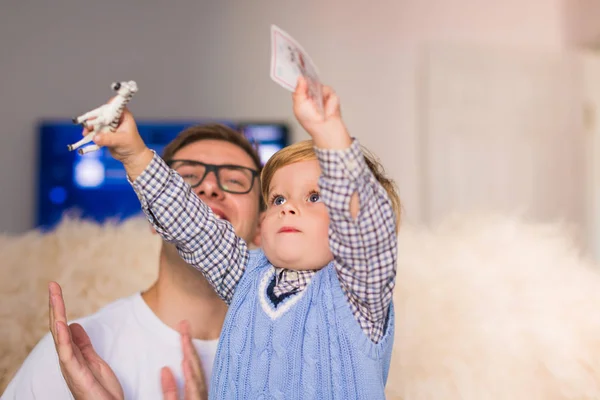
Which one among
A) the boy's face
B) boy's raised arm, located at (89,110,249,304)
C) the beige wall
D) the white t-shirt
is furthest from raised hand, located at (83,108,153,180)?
the beige wall

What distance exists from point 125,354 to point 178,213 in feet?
1.51

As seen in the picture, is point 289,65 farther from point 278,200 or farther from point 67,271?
point 67,271

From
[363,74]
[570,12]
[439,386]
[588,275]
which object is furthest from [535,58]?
[439,386]

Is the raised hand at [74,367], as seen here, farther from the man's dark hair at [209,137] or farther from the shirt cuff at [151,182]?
the man's dark hair at [209,137]

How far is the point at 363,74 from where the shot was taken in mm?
3316

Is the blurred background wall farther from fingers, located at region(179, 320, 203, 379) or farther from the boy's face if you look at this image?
the boy's face

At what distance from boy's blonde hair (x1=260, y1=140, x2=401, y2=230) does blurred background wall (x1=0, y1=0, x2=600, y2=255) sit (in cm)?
231

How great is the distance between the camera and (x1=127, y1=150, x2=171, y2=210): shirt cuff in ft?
2.44

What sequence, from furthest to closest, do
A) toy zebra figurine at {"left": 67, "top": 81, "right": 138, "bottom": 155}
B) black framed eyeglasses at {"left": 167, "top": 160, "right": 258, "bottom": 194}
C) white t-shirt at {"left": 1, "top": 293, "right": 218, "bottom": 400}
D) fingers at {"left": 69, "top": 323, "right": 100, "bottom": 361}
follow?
black framed eyeglasses at {"left": 167, "top": 160, "right": 258, "bottom": 194} → white t-shirt at {"left": 1, "top": 293, "right": 218, "bottom": 400} → fingers at {"left": 69, "top": 323, "right": 100, "bottom": 361} → toy zebra figurine at {"left": 67, "top": 81, "right": 138, "bottom": 155}

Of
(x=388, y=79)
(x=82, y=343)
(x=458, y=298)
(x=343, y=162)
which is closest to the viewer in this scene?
(x=343, y=162)

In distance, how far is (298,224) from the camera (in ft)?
2.47

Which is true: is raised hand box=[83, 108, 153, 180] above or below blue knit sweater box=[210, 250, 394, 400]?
above

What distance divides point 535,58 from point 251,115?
163 centimetres

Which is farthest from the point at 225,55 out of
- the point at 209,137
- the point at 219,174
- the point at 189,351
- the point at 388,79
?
the point at 189,351
